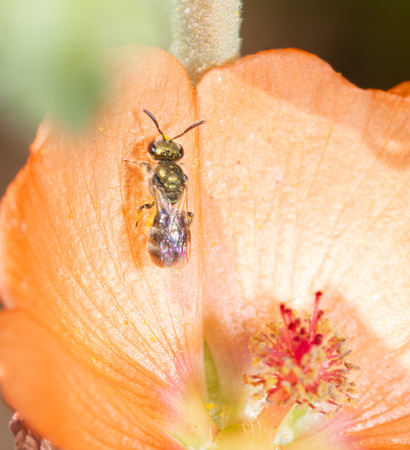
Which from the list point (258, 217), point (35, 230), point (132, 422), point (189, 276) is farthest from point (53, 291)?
point (258, 217)

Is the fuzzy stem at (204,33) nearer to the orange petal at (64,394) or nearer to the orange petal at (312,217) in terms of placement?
the orange petal at (312,217)

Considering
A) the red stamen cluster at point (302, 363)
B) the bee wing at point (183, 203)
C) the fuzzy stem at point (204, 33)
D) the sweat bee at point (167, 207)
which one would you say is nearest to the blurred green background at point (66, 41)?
the fuzzy stem at point (204, 33)

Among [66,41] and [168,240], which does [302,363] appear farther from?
[66,41]

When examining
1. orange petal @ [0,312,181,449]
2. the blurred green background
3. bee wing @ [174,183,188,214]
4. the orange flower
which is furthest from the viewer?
bee wing @ [174,183,188,214]

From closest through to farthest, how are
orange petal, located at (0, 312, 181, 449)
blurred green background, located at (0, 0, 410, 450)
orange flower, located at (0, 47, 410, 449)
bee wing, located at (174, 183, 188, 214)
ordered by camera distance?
orange petal, located at (0, 312, 181, 449)
blurred green background, located at (0, 0, 410, 450)
orange flower, located at (0, 47, 410, 449)
bee wing, located at (174, 183, 188, 214)

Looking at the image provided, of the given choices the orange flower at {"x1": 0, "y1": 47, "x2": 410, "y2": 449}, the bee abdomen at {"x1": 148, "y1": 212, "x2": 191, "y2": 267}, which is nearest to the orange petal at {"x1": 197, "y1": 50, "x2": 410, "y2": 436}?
the orange flower at {"x1": 0, "y1": 47, "x2": 410, "y2": 449}

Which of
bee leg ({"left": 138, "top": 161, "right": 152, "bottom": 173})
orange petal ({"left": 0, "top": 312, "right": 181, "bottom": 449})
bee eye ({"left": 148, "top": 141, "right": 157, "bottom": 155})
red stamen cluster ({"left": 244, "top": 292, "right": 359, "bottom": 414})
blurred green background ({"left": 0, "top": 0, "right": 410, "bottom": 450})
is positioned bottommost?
red stamen cluster ({"left": 244, "top": 292, "right": 359, "bottom": 414})

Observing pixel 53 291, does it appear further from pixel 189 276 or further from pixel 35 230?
pixel 189 276

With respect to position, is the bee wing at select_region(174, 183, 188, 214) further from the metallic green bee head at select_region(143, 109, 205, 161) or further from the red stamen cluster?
the red stamen cluster
